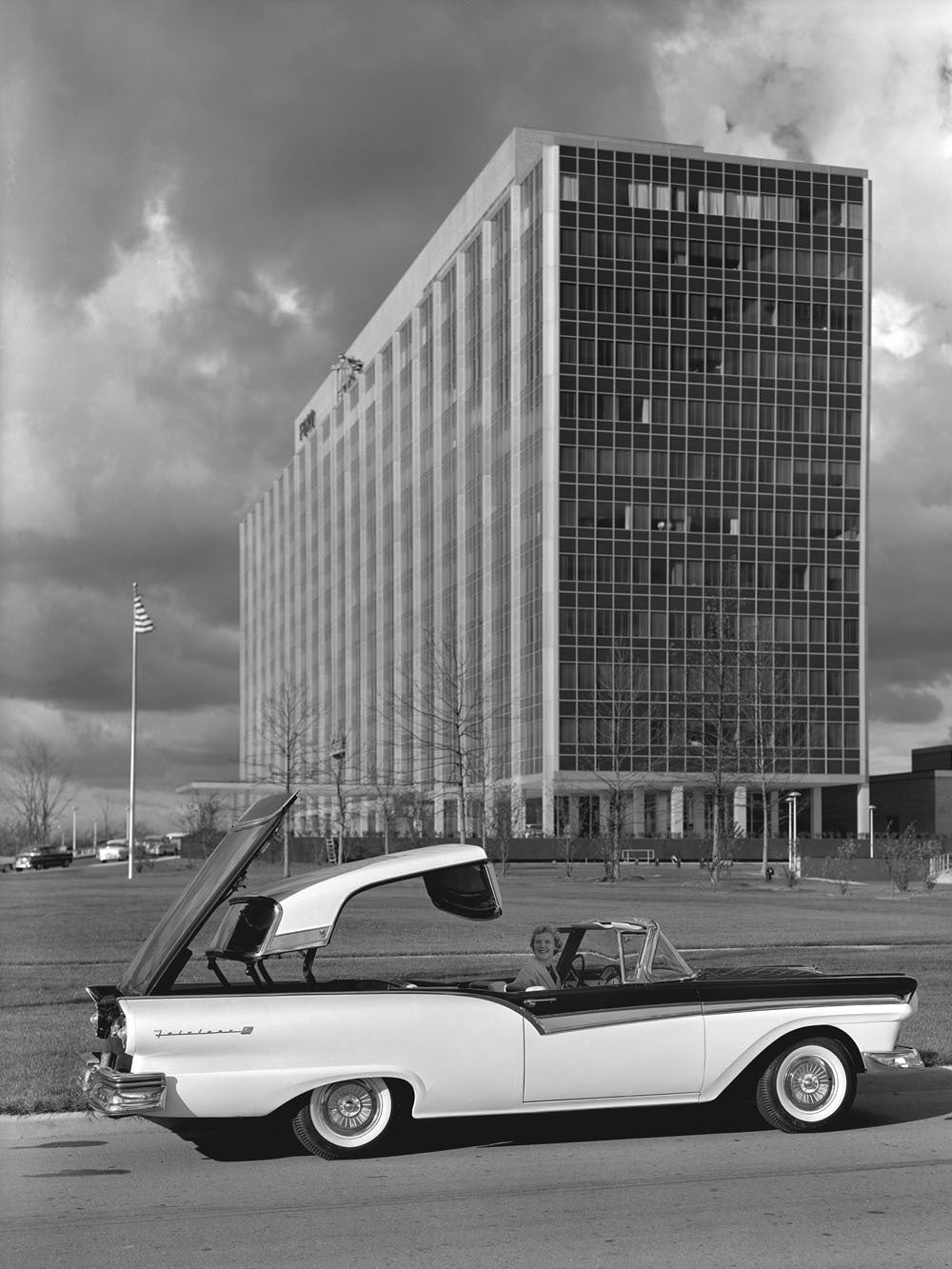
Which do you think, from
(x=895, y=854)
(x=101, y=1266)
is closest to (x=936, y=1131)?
(x=101, y=1266)

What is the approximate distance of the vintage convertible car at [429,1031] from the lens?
836 centimetres

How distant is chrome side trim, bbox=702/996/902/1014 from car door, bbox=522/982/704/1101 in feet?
0.43

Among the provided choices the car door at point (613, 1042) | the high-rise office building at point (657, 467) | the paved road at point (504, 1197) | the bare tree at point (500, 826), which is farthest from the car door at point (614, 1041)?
the high-rise office building at point (657, 467)

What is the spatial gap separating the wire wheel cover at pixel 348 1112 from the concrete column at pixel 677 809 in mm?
84965

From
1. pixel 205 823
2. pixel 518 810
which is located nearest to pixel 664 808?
pixel 518 810

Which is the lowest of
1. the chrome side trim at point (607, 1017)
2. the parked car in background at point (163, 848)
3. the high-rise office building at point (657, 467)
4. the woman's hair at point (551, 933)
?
the parked car in background at point (163, 848)

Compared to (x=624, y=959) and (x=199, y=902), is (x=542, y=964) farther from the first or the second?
(x=199, y=902)

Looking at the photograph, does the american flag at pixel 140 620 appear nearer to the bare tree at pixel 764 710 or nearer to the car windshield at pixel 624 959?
the bare tree at pixel 764 710

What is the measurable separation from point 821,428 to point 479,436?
21666mm

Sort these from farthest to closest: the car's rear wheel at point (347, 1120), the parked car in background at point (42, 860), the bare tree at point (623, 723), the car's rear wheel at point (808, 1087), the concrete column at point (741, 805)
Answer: the concrete column at point (741, 805)
the parked car in background at point (42, 860)
the bare tree at point (623, 723)
the car's rear wheel at point (808, 1087)
the car's rear wheel at point (347, 1120)

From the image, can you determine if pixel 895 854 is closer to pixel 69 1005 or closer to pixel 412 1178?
pixel 69 1005

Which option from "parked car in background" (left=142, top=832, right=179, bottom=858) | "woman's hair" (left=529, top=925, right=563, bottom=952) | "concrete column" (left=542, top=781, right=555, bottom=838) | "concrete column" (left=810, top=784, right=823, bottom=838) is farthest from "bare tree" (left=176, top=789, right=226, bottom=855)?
"woman's hair" (left=529, top=925, right=563, bottom=952)

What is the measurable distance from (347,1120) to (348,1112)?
0.04m

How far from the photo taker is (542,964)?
975 cm
